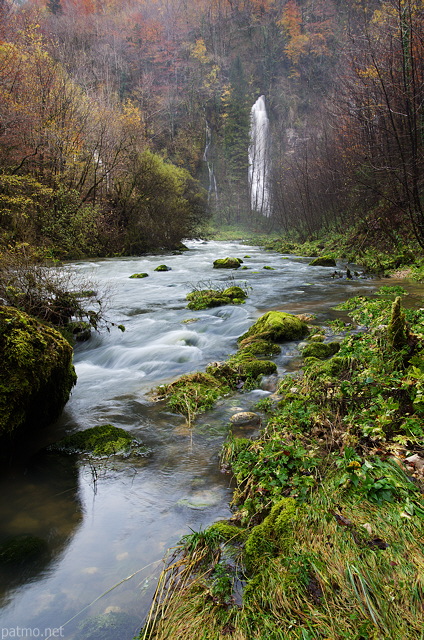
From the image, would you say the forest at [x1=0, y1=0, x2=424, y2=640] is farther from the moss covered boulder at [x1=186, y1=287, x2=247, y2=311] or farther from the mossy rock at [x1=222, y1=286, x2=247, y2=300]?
the mossy rock at [x1=222, y1=286, x2=247, y2=300]

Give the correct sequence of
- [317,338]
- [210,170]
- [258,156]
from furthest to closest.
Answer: [258,156] → [210,170] → [317,338]

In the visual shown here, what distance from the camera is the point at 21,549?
3.04m

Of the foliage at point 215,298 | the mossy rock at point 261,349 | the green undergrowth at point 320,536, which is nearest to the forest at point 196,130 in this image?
the foliage at point 215,298

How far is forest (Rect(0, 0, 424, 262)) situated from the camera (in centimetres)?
1416

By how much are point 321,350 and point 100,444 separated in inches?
154

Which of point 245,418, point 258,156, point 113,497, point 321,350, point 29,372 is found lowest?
point 113,497

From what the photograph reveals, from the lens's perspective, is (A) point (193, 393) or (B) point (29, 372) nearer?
(B) point (29, 372)

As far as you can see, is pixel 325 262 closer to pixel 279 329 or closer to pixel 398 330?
pixel 279 329

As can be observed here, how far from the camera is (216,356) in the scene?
303 inches

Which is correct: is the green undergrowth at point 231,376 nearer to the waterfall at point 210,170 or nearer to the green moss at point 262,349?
the green moss at point 262,349

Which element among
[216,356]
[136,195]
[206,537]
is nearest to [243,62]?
[136,195]

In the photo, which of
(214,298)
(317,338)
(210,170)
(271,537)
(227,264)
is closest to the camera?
(271,537)

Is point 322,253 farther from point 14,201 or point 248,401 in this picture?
point 248,401

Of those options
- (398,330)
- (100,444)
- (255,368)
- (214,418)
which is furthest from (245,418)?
(398,330)
